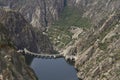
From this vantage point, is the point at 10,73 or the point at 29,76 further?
the point at 29,76

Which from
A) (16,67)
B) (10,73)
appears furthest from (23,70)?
(10,73)

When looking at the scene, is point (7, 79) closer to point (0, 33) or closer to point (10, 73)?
point (10, 73)

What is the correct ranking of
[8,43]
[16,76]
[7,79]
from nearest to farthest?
[7,79], [16,76], [8,43]

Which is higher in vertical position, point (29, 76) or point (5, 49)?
point (5, 49)

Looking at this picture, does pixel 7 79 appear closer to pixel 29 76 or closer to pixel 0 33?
pixel 29 76

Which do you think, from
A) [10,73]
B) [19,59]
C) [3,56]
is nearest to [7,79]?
[10,73]

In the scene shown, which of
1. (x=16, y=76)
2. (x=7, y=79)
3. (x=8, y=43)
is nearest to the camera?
(x=7, y=79)
